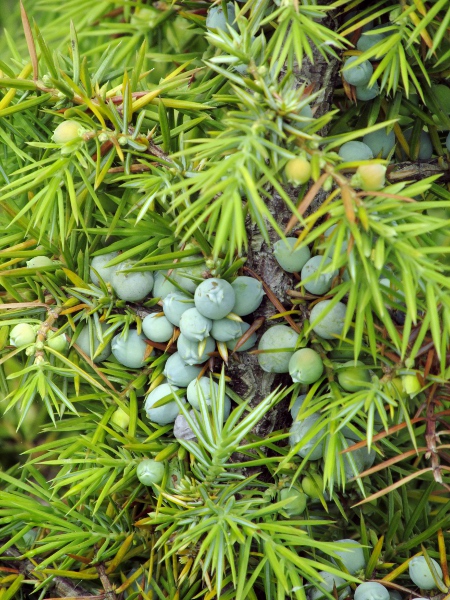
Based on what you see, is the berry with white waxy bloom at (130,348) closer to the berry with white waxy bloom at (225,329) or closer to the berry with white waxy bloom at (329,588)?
the berry with white waxy bloom at (225,329)

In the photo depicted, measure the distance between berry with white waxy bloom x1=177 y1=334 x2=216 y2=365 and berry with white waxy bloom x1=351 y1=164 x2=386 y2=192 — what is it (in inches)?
6.3

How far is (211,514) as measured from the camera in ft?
1.46

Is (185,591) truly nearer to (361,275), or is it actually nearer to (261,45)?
(361,275)

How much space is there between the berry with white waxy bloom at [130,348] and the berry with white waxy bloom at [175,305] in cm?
4

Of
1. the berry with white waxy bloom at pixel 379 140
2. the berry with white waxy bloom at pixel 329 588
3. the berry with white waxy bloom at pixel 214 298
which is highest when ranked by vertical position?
the berry with white waxy bloom at pixel 379 140

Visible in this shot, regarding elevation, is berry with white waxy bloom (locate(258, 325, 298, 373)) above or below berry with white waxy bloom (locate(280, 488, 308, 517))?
above

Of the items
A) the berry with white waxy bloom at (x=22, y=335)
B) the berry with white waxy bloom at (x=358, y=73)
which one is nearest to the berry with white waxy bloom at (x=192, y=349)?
the berry with white waxy bloom at (x=22, y=335)

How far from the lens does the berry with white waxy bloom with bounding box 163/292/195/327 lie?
0.47m

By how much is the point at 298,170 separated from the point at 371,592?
31cm

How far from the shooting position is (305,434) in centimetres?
46

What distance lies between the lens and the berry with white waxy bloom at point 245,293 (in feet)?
1.51

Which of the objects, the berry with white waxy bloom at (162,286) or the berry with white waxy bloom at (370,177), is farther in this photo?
the berry with white waxy bloom at (162,286)

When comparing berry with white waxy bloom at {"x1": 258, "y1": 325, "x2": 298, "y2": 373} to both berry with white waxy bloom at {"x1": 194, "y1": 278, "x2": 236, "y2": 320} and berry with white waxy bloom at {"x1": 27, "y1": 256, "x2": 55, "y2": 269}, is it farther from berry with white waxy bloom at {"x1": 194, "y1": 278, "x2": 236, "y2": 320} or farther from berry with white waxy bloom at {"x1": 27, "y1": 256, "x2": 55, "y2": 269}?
berry with white waxy bloom at {"x1": 27, "y1": 256, "x2": 55, "y2": 269}

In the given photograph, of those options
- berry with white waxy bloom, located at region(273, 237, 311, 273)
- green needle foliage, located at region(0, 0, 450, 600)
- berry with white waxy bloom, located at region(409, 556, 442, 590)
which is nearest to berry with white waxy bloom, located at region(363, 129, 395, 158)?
green needle foliage, located at region(0, 0, 450, 600)
